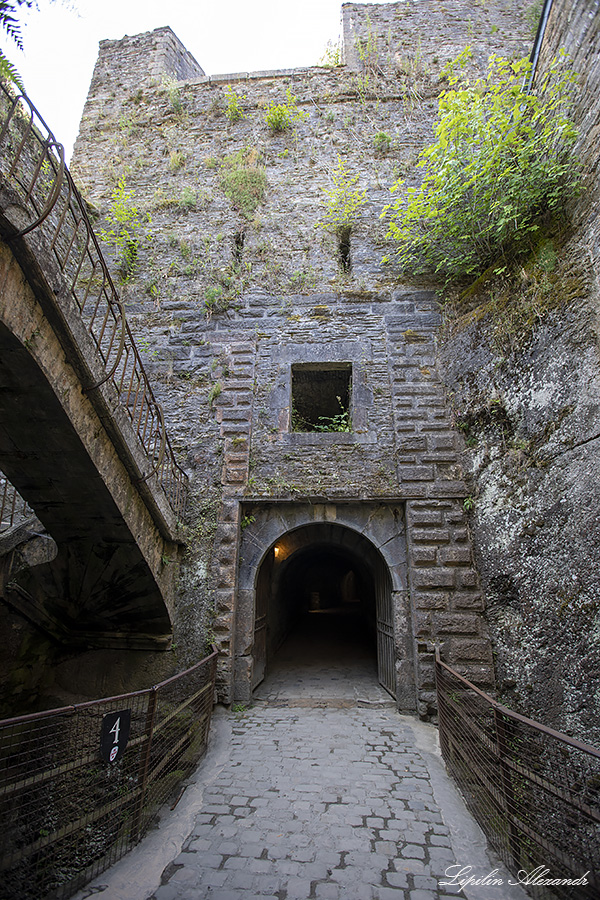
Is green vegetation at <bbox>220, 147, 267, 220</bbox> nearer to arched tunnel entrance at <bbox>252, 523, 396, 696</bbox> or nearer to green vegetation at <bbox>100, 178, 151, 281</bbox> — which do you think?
green vegetation at <bbox>100, 178, 151, 281</bbox>

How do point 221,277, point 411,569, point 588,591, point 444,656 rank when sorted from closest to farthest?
1. point 588,591
2. point 444,656
3. point 411,569
4. point 221,277

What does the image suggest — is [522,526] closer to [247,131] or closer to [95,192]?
[247,131]

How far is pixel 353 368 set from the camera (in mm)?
6148

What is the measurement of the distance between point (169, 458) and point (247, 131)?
6684 millimetres

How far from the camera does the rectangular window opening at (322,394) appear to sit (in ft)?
20.5

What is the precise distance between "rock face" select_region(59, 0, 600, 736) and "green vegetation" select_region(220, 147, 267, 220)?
1.6 inches

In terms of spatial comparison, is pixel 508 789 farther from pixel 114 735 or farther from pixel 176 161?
pixel 176 161

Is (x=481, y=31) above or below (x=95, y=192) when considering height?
above

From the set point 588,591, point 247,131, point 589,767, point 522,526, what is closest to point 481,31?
point 247,131

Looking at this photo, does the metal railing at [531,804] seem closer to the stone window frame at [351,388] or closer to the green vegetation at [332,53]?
the stone window frame at [351,388]

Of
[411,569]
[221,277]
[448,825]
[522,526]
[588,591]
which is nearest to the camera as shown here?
[448,825]

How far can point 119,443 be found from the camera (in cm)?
396

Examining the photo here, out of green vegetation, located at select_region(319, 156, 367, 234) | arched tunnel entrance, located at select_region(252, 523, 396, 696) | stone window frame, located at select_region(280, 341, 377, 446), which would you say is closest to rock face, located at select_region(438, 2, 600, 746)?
stone window frame, located at select_region(280, 341, 377, 446)

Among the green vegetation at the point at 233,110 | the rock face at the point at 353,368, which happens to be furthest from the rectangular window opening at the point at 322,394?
the green vegetation at the point at 233,110
